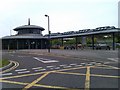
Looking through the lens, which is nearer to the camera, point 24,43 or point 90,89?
point 90,89

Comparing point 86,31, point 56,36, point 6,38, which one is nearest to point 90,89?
point 86,31

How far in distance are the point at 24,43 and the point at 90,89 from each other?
6381 centimetres

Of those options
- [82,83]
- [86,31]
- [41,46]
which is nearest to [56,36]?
[41,46]

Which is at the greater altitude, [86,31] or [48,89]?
[86,31]

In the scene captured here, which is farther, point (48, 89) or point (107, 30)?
point (107, 30)

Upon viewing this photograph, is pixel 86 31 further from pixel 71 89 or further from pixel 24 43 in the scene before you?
pixel 71 89

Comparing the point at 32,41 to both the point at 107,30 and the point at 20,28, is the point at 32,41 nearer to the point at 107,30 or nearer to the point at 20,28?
the point at 20,28

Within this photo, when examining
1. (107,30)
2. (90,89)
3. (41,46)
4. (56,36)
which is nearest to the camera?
(90,89)

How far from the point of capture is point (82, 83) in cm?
962

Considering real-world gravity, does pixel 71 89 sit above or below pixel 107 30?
below

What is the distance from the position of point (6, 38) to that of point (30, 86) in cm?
6218

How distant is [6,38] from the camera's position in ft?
227

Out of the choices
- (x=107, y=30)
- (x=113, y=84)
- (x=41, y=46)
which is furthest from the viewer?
(x=41, y=46)

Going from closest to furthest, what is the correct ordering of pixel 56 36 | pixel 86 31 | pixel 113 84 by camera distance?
pixel 113 84 < pixel 86 31 < pixel 56 36
